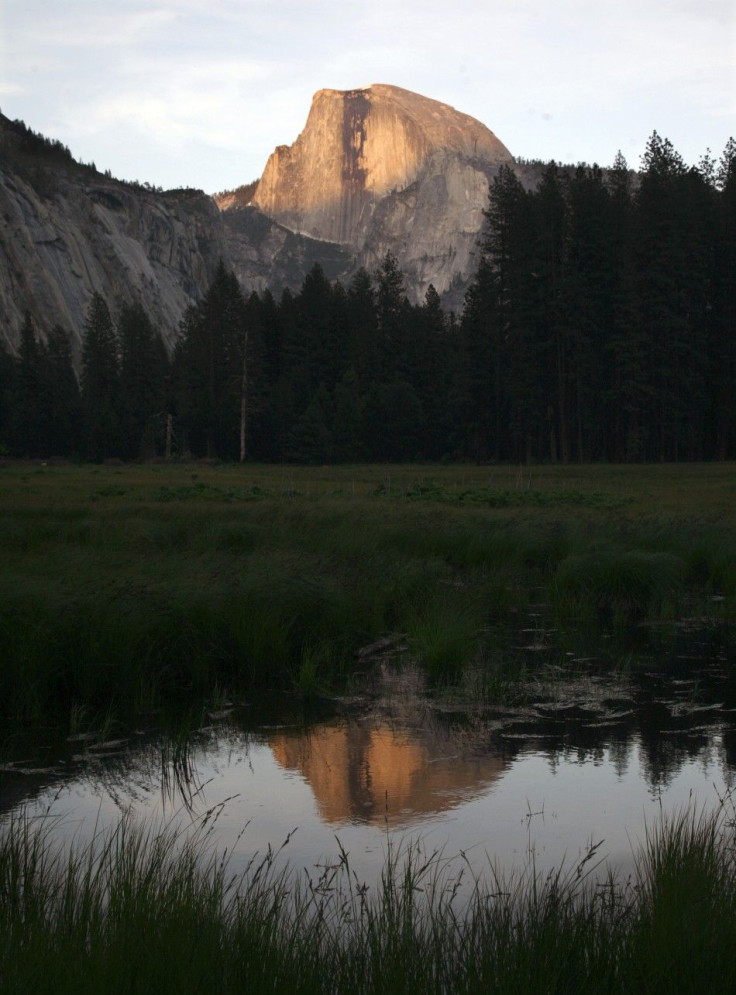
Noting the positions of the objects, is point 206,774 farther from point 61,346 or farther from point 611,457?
point 61,346

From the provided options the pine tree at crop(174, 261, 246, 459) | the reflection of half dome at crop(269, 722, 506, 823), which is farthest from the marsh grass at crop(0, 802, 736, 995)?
the pine tree at crop(174, 261, 246, 459)

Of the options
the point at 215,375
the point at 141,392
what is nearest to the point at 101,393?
the point at 141,392

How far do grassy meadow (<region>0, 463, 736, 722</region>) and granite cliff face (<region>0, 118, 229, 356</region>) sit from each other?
322ft

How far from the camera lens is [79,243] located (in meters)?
137

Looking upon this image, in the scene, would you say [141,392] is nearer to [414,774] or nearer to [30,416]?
[30,416]

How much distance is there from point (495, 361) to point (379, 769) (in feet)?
185

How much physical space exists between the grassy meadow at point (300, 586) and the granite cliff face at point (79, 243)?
322ft

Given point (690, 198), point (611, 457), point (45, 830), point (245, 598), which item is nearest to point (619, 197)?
point (690, 198)

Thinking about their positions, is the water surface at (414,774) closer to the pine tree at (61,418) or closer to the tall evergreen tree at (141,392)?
the tall evergreen tree at (141,392)

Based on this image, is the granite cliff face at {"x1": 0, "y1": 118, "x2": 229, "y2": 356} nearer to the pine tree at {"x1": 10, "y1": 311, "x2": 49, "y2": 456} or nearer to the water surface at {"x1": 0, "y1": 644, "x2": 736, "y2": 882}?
the pine tree at {"x1": 10, "y1": 311, "x2": 49, "y2": 456}

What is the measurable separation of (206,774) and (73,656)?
2243mm

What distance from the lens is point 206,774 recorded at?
7449 millimetres

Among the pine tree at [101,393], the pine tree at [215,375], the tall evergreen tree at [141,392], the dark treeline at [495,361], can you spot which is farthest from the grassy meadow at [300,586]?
the tall evergreen tree at [141,392]

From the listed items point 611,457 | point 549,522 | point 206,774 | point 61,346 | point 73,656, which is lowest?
point 206,774
